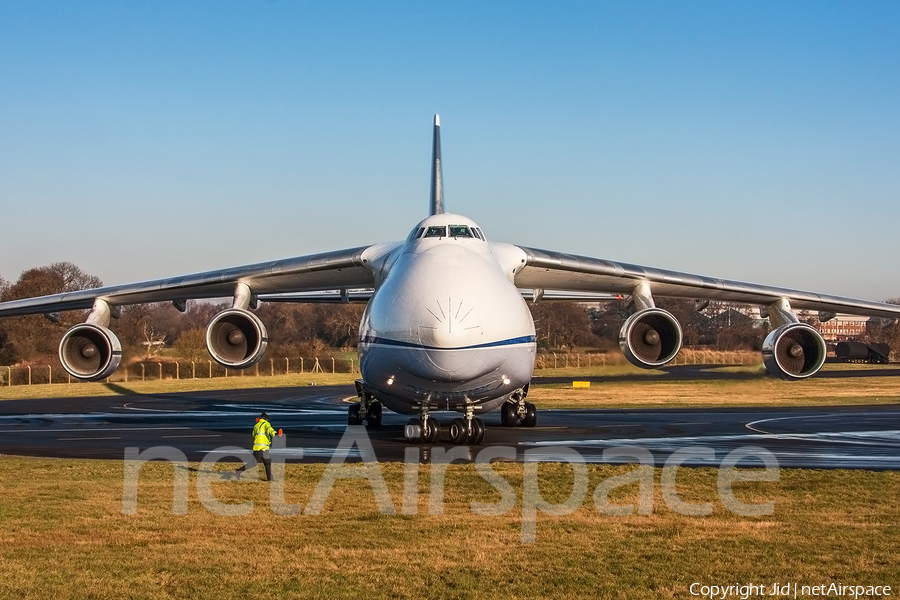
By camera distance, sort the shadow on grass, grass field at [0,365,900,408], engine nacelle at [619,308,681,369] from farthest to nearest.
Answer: the shadow on grass → grass field at [0,365,900,408] → engine nacelle at [619,308,681,369]

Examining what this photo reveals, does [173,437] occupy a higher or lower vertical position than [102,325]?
lower

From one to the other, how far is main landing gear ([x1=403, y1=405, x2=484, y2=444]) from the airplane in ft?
0.07

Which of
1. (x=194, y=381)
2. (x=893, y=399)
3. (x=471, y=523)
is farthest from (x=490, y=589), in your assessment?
(x=194, y=381)

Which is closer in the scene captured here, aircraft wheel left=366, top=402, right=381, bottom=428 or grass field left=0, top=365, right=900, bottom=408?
aircraft wheel left=366, top=402, right=381, bottom=428

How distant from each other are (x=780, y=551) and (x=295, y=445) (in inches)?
428

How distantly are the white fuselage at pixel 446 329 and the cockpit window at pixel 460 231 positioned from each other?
59mm

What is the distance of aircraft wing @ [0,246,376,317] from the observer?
21.4m

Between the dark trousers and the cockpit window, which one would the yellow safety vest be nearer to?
the dark trousers

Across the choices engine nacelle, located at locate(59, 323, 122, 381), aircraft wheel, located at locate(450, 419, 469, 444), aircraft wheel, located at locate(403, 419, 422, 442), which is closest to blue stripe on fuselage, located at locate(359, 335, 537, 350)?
aircraft wheel, located at locate(403, 419, 422, 442)

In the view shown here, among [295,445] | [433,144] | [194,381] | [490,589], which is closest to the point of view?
[490,589]

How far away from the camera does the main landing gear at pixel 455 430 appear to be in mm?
18031

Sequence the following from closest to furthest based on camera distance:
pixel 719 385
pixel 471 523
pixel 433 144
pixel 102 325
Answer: pixel 471 523 < pixel 102 325 < pixel 433 144 < pixel 719 385

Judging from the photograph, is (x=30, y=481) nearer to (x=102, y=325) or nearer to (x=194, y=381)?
(x=102, y=325)

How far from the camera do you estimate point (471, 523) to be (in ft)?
32.7
